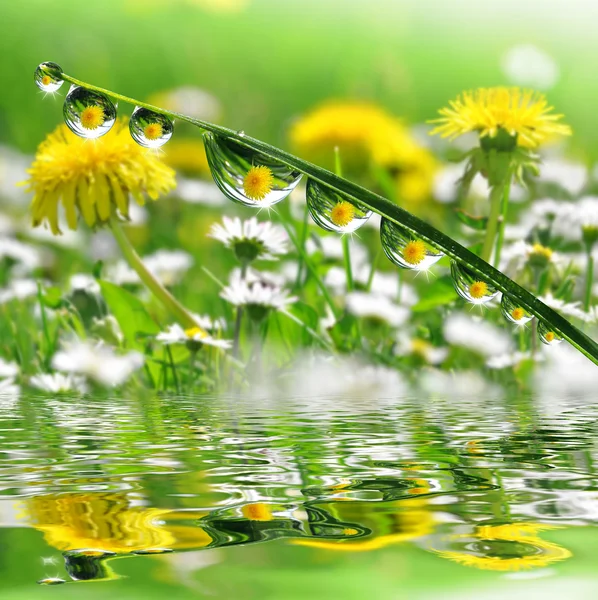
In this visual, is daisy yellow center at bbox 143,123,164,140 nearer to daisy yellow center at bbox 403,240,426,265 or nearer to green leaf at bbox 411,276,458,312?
daisy yellow center at bbox 403,240,426,265

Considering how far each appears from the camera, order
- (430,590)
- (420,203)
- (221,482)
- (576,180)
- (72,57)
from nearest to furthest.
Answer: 1. (430,590)
2. (221,482)
3. (576,180)
4. (420,203)
5. (72,57)

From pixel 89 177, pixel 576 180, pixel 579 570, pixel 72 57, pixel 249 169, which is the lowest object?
pixel 579 570

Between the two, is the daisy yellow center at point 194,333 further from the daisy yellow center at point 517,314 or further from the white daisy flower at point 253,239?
the daisy yellow center at point 517,314

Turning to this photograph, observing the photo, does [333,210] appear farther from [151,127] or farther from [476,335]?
[476,335]

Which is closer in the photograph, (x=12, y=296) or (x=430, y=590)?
(x=430, y=590)

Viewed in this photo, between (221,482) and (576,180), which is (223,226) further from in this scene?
(576,180)

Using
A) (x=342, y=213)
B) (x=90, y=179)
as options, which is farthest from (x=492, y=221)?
(x=342, y=213)

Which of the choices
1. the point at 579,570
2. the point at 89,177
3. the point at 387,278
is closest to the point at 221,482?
the point at 579,570

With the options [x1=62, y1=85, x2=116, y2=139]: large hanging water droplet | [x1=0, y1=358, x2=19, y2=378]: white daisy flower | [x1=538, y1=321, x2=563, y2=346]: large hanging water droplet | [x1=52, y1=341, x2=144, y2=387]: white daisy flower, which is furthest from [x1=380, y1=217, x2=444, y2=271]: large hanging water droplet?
[x1=0, y1=358, x2=19, y2=378]: white daisy flower
